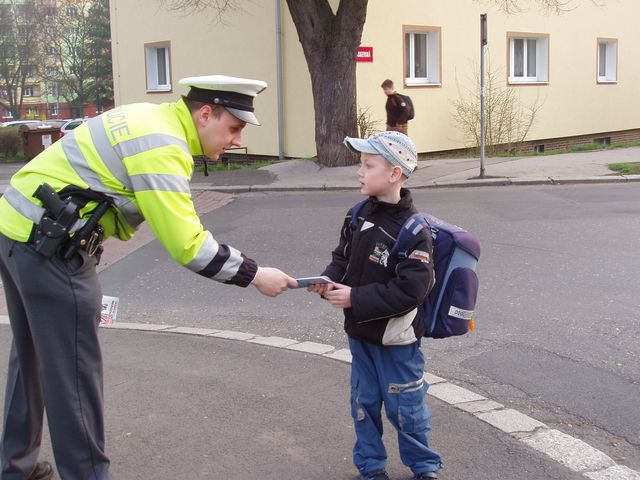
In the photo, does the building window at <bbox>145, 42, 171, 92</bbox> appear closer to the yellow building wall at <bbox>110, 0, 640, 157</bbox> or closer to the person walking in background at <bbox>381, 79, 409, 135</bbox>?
the yellow building wall at <bbox>110, 0, 640, 157</bbox>

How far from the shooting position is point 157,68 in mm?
23562

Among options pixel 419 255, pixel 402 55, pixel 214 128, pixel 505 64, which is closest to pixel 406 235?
pixel 419 255

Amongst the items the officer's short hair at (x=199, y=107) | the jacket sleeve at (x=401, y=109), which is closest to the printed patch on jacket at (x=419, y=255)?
the officer's short hair at (x=199, y=107)

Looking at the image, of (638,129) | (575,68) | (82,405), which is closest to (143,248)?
(82,405)

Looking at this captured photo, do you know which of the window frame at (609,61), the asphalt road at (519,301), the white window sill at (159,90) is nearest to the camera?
the asphalt road at (519,301)

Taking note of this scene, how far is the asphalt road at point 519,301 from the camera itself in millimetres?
4844

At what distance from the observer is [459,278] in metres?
3.52

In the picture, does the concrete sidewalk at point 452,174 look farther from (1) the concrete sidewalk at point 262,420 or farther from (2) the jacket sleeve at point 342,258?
(2) the jacket sleeve at point 342,258

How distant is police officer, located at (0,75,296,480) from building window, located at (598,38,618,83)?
2318 centimetres

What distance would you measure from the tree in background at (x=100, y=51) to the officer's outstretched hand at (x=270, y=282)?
49002mm

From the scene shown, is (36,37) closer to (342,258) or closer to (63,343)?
(342,258)

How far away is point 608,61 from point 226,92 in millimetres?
23808

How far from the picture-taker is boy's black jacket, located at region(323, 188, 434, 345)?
3.36 m

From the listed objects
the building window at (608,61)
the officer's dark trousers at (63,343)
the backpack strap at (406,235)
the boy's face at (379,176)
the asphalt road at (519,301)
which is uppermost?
the building window at (608,61)
